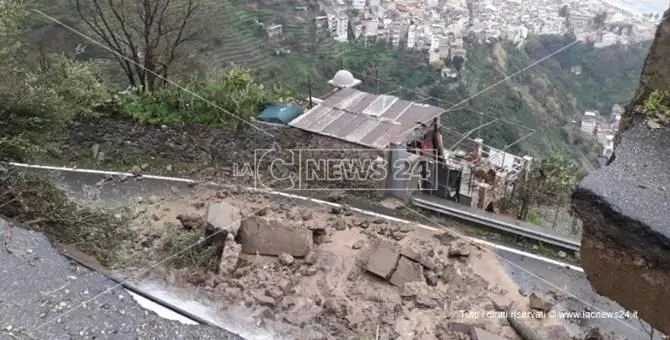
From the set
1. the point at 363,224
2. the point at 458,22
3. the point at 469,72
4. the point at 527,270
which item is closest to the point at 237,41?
the point at 469,72

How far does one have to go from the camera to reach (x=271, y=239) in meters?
6.01

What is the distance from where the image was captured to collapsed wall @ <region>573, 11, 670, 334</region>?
1.78 m

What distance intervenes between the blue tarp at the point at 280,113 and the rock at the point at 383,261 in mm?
2817

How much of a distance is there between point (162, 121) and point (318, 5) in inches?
492

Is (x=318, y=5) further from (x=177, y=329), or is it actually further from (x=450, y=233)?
(x=177, y=329)

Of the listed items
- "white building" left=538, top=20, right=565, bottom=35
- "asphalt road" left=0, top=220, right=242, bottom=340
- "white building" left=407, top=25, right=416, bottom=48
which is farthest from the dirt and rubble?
"white building" left=407, top=25, right=416, bottom=48

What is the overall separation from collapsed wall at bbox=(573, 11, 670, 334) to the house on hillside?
17.0 feet

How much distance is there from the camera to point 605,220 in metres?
1.83

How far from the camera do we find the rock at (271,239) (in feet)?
19.6

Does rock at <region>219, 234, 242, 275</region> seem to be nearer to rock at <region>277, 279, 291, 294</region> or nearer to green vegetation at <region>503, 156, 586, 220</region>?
rock at <region>277, 279, 291, 294</region>

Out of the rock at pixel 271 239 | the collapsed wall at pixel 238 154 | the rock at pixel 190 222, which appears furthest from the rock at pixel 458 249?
the rock at pixel 190 222

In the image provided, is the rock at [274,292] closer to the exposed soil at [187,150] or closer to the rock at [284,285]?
the rock at [284,285]

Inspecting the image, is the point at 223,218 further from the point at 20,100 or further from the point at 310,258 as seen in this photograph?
the point at 20,100

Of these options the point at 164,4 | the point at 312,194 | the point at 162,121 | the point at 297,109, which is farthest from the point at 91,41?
the point at 312,194
